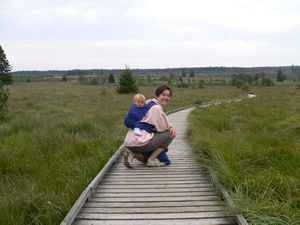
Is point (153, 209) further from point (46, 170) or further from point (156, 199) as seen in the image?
point (46, 170)

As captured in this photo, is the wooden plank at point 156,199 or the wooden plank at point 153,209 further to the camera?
the wooden plank at point 156,199

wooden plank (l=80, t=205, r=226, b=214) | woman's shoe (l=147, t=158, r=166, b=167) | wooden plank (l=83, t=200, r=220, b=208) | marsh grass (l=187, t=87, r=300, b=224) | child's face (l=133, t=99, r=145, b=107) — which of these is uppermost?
child's face (l=133, t=99, r=145, b=107)

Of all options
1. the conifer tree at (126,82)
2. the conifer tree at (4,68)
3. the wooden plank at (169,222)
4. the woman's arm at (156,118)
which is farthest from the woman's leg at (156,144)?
the conifer tree at (4,68)

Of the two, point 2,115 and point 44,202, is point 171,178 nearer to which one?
point 44,202

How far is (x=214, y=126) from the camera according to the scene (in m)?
8.23

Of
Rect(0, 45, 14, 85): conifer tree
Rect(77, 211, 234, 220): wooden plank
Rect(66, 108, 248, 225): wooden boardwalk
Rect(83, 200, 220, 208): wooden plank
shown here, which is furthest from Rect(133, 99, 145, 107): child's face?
Rect(0, 45, 14, 85): conifer tree

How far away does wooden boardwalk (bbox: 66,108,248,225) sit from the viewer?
9.27 feet

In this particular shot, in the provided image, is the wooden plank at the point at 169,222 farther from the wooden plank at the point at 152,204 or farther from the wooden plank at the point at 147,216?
the wooden plank at the point at 152,204

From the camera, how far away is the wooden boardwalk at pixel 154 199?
2826 millimetres

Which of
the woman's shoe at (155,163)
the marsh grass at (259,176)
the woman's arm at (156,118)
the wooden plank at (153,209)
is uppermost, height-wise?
the woman's arm at (156,118)

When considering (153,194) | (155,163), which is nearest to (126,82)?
(155,163)

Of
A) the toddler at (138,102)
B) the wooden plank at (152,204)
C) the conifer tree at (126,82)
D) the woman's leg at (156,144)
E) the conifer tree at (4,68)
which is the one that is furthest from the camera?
the conifer tree at (4,68)

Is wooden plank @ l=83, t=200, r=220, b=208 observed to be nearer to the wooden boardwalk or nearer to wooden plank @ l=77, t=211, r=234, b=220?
the wooden boardwalk

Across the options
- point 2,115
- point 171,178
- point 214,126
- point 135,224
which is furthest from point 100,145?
point 2,115
